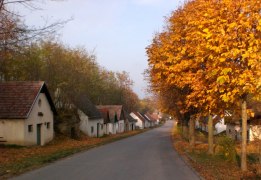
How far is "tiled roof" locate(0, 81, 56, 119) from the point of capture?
30188 millimetres

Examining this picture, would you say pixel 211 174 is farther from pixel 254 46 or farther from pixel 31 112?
pixel 31 112

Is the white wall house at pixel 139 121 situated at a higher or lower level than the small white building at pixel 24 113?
lower

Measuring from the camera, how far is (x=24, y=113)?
3012 centimetres

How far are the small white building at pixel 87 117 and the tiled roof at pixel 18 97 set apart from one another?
16282 mm

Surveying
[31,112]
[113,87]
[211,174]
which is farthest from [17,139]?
[113,87]

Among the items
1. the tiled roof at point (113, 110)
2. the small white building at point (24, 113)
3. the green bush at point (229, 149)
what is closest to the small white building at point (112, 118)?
the tiled roof at point (113, 110)

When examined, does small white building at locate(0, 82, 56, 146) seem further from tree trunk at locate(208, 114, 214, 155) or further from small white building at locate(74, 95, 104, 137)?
small white building at locate(74, 95, 104, 137)

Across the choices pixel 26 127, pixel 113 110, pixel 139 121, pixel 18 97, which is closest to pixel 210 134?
pixel 26 127

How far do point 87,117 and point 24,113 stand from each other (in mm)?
23072

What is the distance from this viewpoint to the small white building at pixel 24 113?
30.0 meters

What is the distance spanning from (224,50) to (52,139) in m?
27.2

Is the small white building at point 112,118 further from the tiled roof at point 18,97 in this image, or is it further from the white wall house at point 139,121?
the white wall house at point 139,121

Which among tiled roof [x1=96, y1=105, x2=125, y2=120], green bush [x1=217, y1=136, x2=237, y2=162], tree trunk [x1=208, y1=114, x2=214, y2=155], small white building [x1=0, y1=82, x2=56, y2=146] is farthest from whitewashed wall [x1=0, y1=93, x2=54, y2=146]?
tiled roof [x1=96, y1=105, x2=125, y2=120]

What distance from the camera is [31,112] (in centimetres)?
3150
